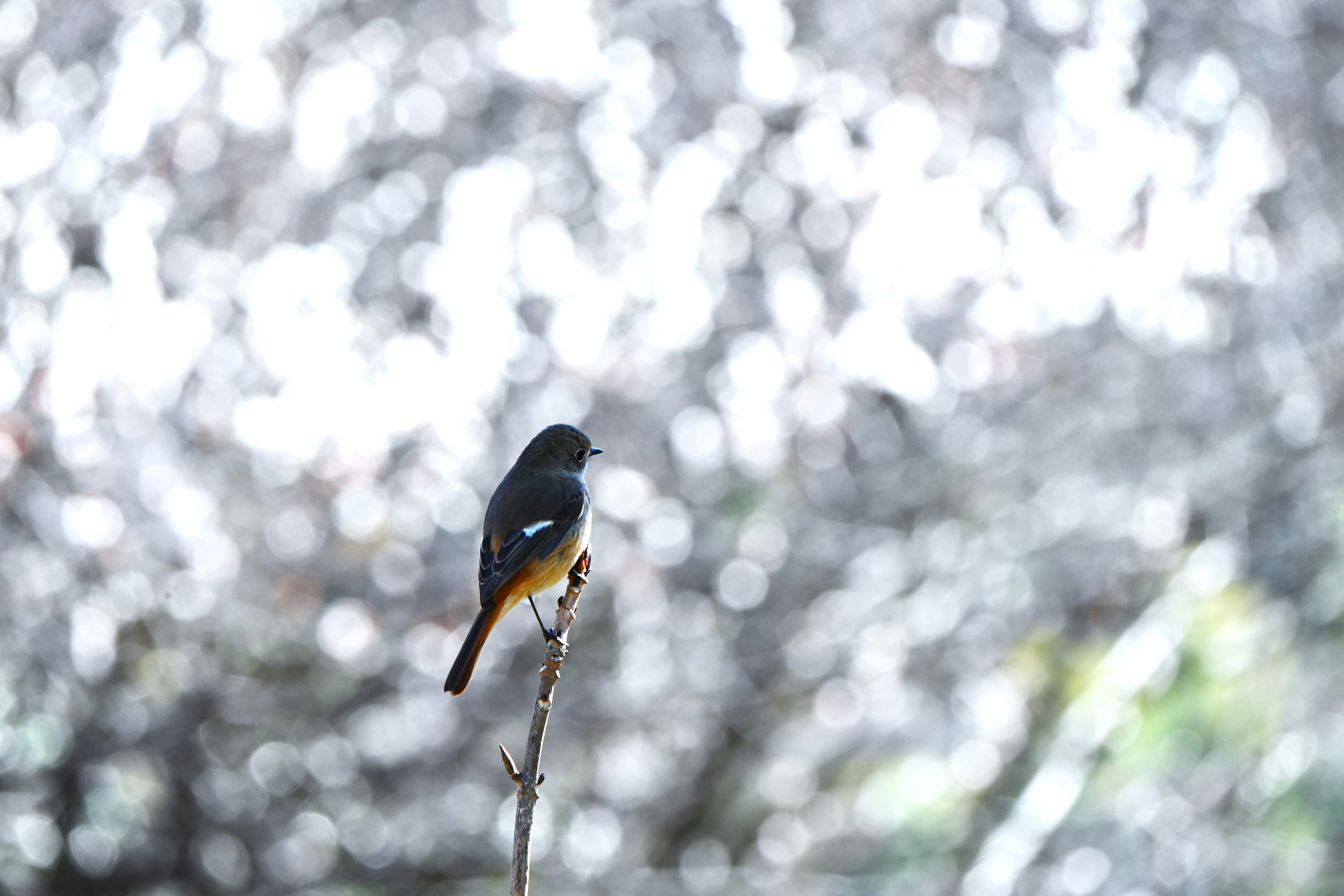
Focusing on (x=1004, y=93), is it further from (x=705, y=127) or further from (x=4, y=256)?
(x=4, y=256)

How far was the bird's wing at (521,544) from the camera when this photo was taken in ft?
8.83

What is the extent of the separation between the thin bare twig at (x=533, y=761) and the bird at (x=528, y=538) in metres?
0.73

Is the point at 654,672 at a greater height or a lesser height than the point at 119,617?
lesser

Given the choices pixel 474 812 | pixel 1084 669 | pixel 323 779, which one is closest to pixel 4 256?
pixel 323 779

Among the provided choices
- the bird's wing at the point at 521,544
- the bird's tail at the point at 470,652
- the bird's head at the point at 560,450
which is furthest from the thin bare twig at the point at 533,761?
the bird's head at the point at 560,450

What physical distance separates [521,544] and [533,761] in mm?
1213

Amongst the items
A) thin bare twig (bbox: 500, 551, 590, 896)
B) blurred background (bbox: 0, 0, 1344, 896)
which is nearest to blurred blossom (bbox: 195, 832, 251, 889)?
blurred background (bbox: 0, 0, 1344, 896)

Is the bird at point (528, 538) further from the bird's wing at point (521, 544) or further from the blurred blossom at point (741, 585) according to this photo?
the blurred blossom at point (741, 585)

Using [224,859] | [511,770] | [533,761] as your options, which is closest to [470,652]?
[511,770]

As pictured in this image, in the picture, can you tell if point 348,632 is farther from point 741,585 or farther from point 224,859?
point 741,585

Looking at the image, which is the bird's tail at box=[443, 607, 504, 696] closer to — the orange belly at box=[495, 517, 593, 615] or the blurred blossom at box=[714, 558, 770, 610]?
the orange belly at box=[495, 517, 593, 615]

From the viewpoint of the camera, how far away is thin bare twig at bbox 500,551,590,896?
1438 mm

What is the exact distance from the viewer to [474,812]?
15.7 ft

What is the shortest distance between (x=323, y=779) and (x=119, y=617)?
957mm
